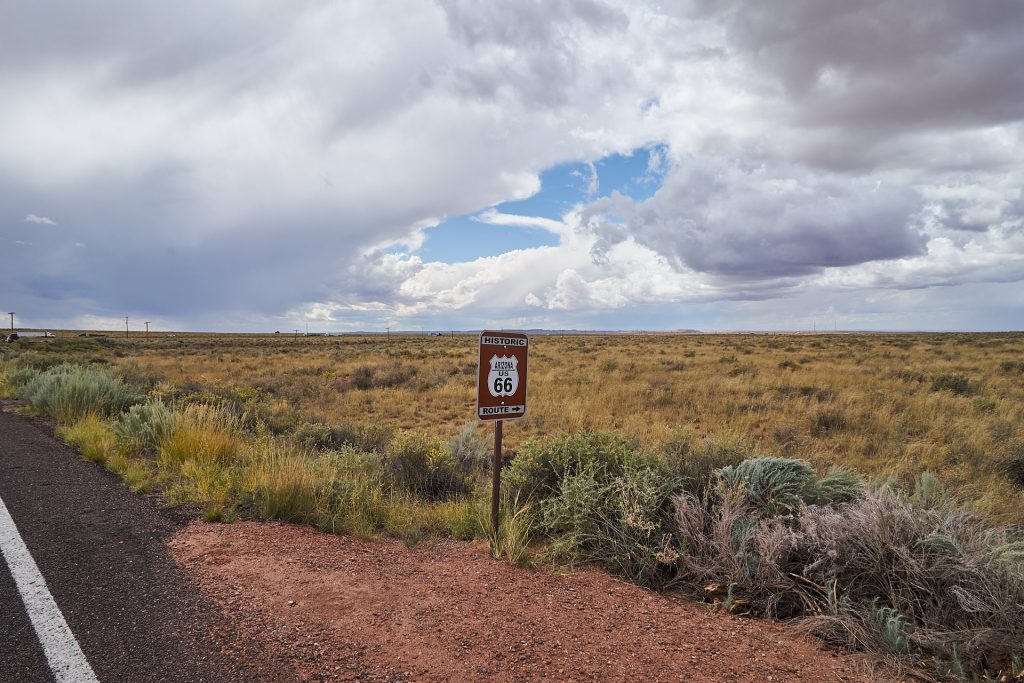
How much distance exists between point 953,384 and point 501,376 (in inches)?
761

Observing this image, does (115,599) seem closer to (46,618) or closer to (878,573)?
(46,618)

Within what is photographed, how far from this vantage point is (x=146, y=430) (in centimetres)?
951

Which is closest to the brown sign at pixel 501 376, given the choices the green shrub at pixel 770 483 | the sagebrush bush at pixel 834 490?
the green shrub at pixel 770 483

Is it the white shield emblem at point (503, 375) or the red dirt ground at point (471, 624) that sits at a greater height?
the white shield emblem at point (503, 375)

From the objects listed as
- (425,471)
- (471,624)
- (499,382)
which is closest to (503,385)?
(499,382)

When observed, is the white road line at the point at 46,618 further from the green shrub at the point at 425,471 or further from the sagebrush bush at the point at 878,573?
the sagebrush bush at the point at 878,573

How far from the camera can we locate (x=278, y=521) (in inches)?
243

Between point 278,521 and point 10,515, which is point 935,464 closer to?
point 278,521

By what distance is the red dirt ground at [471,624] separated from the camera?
3.46 m

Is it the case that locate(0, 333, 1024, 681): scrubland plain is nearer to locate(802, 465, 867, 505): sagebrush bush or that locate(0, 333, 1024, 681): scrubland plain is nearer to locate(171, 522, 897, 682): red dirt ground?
locate(802, 465, 867, 505): sagebrush bush

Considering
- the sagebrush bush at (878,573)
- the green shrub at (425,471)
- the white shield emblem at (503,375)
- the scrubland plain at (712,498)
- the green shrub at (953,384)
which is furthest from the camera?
the green shrub at (953,384)

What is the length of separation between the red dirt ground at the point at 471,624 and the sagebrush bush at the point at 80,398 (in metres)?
9.07

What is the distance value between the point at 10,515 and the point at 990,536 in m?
9.26

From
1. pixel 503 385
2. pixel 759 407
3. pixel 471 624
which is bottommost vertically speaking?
pixel 759 407
